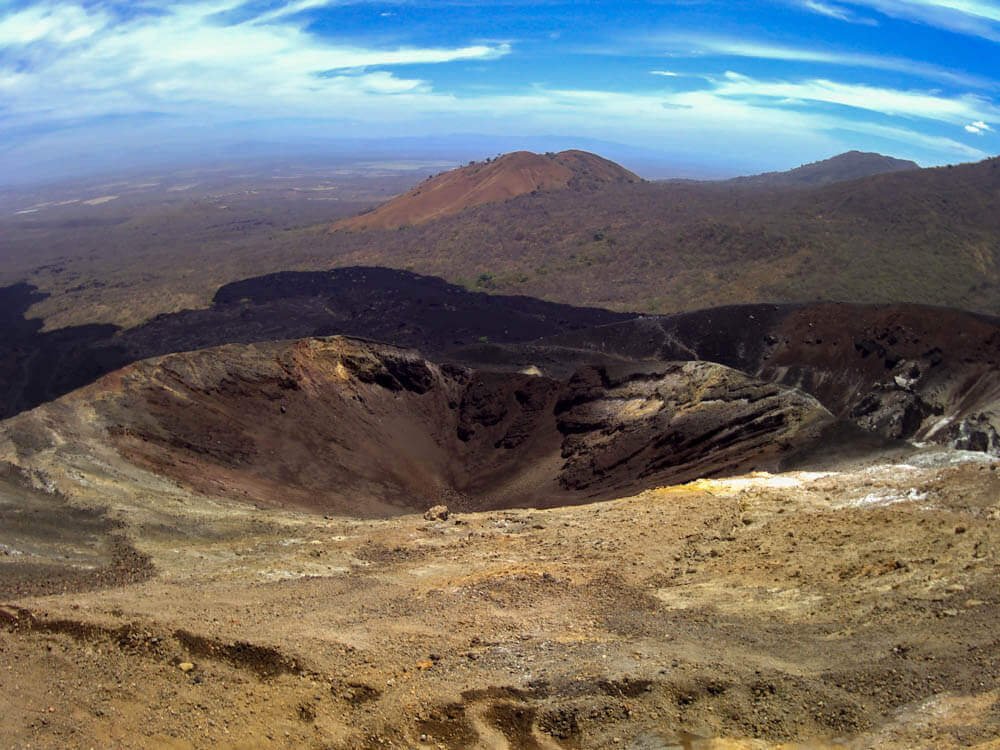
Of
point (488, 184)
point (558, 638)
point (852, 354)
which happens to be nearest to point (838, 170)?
point (488, 184)

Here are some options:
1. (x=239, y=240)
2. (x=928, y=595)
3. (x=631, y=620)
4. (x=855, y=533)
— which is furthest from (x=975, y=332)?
(x=239, y=240)

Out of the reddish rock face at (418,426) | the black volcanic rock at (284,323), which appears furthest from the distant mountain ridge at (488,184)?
the reddish rock face at (418,426)

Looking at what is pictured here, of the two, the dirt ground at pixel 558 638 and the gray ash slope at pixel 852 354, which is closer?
the dirt ground at pixel 558 638

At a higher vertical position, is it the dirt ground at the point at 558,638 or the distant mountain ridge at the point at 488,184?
the distant mountain ridge at the point at 488,184

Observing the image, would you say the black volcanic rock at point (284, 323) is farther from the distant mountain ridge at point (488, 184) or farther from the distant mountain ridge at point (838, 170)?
the distant mountain ridge at point (838, 170)

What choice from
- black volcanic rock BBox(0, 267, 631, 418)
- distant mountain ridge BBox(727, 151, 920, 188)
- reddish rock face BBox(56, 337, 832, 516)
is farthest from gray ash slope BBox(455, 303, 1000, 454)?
distant mountain ridge BBox(727, 151, 920, 188)
